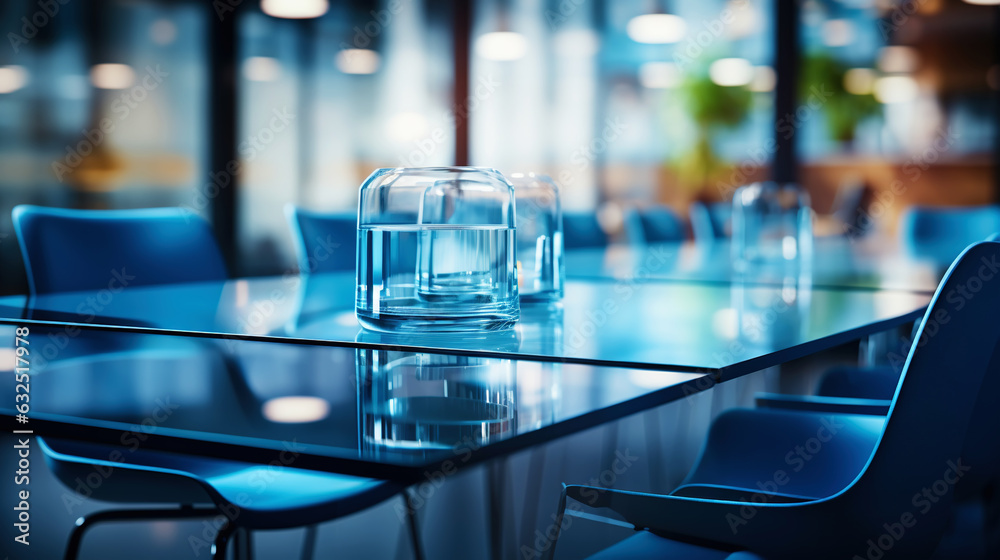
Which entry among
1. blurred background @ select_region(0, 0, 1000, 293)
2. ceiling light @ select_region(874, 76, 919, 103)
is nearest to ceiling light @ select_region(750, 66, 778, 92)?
blurred background @ select_region(0, 0, 1000, 293)

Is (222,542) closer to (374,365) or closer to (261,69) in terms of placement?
(374,365)

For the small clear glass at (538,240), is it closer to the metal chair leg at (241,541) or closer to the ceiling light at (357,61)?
the metal chair leg at (241,541)

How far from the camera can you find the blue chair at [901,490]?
0.85 meters

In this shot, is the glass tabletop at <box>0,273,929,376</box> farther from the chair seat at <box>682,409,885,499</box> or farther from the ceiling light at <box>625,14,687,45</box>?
the ceiling light at <box>625,14,687,45</box>

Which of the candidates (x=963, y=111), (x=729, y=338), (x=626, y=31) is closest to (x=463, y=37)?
(x=626, y=31)

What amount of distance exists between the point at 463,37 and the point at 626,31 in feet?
4.00

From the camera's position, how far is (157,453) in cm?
136

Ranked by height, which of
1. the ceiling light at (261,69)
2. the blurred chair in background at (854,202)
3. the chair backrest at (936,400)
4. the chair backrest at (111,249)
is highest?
the ceiling light at (261,69)

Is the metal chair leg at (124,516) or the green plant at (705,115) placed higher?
the green plant at (705,115)

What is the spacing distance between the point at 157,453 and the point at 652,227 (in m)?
3.03

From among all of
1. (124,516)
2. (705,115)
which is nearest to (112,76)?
(124,516)

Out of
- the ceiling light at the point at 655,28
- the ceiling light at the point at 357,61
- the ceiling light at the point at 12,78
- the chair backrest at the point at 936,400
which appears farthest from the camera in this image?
the ceiling light at the point at 655,28

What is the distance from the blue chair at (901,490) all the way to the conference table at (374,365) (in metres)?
0.13

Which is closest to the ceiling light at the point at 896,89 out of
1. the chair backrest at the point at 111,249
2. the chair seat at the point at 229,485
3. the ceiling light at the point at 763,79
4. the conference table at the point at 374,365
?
the ceiling light at the point at 763,79
